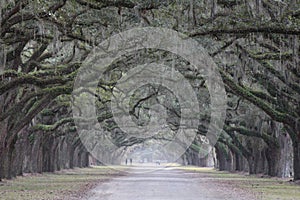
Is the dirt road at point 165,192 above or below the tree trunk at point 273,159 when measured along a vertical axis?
below

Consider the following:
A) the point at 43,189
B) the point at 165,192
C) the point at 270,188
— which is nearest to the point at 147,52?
the point at 165,192

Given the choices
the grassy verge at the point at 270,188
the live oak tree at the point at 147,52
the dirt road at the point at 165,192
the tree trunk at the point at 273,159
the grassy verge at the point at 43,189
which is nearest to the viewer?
the live oak tree at the point at 147,52

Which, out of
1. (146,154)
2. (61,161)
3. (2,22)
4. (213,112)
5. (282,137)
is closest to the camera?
(2,22)

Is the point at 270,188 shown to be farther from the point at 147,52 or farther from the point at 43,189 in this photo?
the point at 43,189

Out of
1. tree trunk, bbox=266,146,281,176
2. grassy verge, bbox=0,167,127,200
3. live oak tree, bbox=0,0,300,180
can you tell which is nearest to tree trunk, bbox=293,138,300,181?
live oak tree, bbox=0,0,300,180

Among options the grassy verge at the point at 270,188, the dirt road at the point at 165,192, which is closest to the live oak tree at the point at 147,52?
the grassy verge at the point at 270,188

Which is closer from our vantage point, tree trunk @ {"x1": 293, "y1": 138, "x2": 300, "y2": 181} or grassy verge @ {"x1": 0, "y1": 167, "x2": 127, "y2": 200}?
grassy verge @ {"x1": 0, "y1": 167, "x2": 127, "y2": 200}

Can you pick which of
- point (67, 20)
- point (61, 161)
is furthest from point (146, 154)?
point (67, 20)

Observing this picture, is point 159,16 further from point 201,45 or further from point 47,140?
point 47,140

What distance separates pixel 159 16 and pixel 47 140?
2343cm

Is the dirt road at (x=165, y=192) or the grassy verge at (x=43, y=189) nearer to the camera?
the dirt road at (x=165, y=192)

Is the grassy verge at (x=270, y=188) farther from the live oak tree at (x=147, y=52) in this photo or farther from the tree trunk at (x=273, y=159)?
the tree trunk at (x=273, y=159)

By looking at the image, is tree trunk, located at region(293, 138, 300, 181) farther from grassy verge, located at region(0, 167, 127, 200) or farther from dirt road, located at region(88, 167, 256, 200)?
grassy verge, located at region(0, 167, 127, 200)

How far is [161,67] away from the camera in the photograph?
2658 cm
